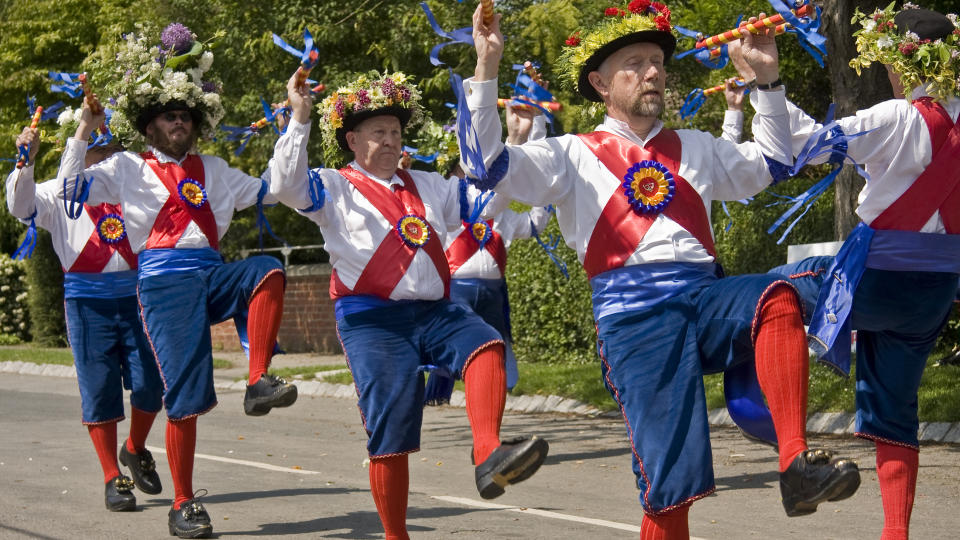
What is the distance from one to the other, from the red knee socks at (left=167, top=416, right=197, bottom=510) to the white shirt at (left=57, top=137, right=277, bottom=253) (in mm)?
973

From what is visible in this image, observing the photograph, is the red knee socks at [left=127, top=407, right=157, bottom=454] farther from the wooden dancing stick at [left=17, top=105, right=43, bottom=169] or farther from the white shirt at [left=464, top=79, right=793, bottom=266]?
the white shirt at [left=464, top=79, right=793, bottom=266]

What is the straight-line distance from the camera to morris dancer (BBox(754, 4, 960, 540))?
5.41 metres

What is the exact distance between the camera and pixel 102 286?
27.0 ft

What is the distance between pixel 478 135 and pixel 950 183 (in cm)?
205

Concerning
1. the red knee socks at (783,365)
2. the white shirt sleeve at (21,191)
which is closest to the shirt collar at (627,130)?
the red knee socks at (783,365)

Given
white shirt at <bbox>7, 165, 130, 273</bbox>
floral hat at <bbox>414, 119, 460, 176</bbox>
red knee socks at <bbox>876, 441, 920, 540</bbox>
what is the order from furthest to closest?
floral hat at <bbox>414, 119, 460, 176</bbox> < white shirt at <bbox>7, 165, 130, 273</bbox> < red knee socks at <bbox>876, 441, 920, 540</bbox>

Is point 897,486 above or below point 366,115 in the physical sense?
below

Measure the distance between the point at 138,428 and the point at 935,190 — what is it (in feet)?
16.7

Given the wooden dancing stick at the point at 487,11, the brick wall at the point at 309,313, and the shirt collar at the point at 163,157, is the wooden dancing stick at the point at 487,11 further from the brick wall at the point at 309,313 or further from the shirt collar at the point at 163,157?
the brick wall at the point at 309,313

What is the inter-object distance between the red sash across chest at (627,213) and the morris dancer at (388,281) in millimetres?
1035

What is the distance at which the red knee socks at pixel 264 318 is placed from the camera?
23.0 feet

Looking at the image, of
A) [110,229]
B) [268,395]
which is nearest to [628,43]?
[268,395]

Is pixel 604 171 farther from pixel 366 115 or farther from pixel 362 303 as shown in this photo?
pixel 366 115

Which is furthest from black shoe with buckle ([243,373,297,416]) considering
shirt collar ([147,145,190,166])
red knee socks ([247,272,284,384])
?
shirt collar ([147,145,190,166])
